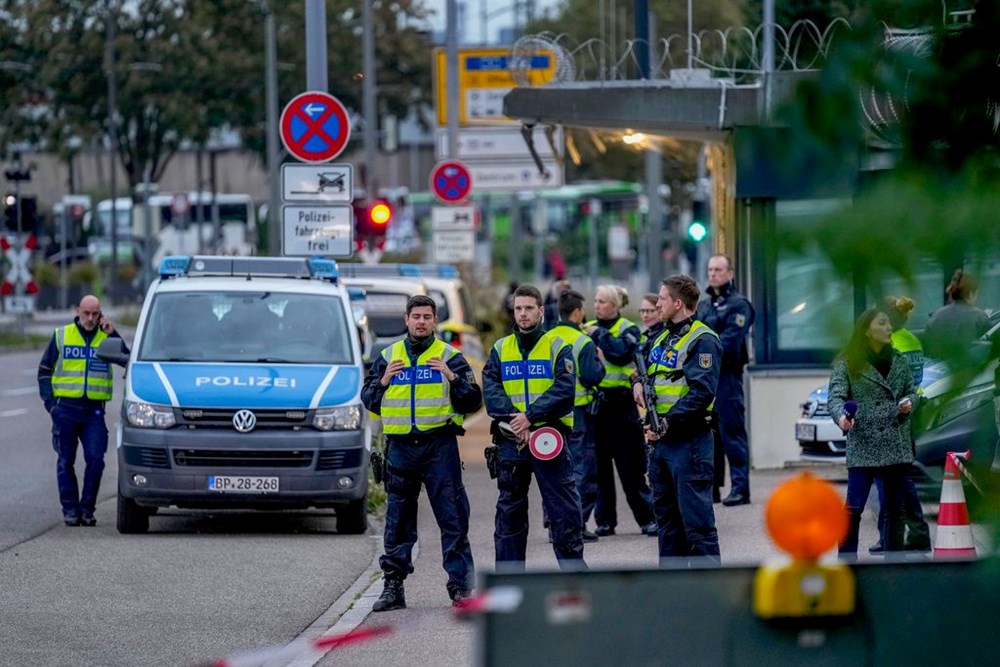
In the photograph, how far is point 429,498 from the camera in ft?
32.1

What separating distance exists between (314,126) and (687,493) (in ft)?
24.8

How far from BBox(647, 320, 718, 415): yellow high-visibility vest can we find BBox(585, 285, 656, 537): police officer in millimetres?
3461

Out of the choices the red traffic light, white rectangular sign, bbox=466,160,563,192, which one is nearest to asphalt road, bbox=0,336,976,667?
the red traffic light

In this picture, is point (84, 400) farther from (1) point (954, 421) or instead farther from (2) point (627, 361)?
(1) point (954, 421)

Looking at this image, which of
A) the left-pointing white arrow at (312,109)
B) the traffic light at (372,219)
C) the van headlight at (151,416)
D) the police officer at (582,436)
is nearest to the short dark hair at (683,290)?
the police officer at (582,436)

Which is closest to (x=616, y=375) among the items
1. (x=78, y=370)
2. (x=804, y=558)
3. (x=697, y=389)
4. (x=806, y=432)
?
(x=806, y=432)

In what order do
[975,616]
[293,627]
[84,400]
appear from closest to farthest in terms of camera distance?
[975,616] < [293,627] < [84,400]

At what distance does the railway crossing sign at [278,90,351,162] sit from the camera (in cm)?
1586

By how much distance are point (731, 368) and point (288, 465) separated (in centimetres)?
353

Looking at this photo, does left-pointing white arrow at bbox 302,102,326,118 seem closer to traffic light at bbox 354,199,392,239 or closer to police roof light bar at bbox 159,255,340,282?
police roof light bar at bbox 159,255,340,282

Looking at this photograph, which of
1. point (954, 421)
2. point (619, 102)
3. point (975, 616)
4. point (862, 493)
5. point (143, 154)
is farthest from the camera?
point (143, 154)

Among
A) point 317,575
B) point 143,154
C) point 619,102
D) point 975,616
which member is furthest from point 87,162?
point 975,616

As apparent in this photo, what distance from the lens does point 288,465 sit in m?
12.9

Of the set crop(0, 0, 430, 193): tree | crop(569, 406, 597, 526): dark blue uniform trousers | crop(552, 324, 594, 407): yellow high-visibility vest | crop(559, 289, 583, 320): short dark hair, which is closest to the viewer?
crop(552, 324, 594, 407): yellow high-visibility vest
